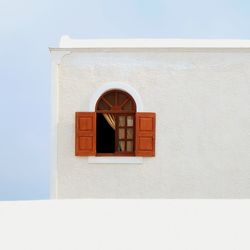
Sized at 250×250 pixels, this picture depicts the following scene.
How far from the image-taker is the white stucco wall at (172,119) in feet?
35.1

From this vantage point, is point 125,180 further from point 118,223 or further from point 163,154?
point 118,223

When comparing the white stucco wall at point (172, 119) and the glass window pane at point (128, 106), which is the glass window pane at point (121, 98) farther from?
the white stucco wall at point (172, 119)

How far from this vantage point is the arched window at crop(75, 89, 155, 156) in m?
10.6

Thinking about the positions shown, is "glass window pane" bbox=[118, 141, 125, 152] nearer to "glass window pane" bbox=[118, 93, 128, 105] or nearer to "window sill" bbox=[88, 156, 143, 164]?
"window sill" bbox=[88, 156, 143, 164]

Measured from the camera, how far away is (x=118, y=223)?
5.77 metres

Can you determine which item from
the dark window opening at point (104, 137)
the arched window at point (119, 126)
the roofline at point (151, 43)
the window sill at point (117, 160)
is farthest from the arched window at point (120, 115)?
the roofline at point (151, 43)

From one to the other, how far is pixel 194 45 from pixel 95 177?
3.42 m

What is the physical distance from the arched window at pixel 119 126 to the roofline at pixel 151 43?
1.19 meters

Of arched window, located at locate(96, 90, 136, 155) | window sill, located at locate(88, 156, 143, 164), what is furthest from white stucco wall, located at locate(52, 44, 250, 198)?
arched window, located at locate(96, 90, 136, 155)

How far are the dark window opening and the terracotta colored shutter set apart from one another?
51cm

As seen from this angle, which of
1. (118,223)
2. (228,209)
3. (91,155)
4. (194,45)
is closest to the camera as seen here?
(118,223)

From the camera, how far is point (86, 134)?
34.8 ft

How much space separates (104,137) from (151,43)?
218 cm

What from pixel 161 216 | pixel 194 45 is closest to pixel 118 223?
pixel 161 216
